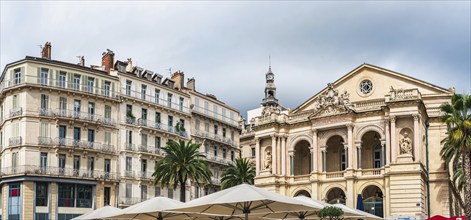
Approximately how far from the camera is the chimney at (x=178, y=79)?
81.2 m

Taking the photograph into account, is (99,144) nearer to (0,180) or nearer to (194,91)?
(0,180)

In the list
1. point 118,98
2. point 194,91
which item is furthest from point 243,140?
point 118,98

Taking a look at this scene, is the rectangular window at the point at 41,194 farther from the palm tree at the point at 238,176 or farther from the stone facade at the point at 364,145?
the stone facade at the point at 364,145

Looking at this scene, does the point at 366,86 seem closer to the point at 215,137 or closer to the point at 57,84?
the point at 215,137

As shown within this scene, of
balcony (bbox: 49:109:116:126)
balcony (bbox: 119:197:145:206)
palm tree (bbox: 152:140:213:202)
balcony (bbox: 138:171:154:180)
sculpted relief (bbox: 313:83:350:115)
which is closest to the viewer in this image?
sculpted relief (bbox: 313:83:350:115)

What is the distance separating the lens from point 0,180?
6525 centimetres

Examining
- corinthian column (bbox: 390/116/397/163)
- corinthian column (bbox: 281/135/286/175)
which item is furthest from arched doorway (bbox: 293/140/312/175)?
corinthian column (bbox: 390/116/397/163)

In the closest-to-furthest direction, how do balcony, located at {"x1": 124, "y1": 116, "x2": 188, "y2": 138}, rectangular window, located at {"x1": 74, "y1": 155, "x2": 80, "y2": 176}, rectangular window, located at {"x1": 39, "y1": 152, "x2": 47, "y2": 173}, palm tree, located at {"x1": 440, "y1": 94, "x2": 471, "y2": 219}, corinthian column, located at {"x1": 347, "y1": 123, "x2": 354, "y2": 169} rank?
palm tree, located at {"x1": 440, "y1": 94, "x2": 471, "y2": 219} < corinthian column, located at {"x1": 347, "y1": 123, "x2": 354, "y2": 169} < rectangular window, located at {"x1": 39, "y1": 152, "x2": 47, "y2": 173} < rectangular window, located at {"x1": 74, "y1": 155, "x2": 80, "y2": 176} < balcony, located at {"x1": 124, "y1": 116, "x2": 188, "y2": 138}

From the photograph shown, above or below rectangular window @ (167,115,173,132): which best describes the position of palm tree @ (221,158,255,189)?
below

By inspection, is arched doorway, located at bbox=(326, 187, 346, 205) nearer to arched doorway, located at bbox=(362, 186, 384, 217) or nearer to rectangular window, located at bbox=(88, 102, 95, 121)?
arched doorway, located at bbox=(362, 186, 384, 217)

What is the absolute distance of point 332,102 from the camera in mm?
58938

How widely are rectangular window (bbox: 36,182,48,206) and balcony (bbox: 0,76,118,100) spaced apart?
31.5 ft

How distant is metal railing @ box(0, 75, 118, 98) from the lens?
212ft

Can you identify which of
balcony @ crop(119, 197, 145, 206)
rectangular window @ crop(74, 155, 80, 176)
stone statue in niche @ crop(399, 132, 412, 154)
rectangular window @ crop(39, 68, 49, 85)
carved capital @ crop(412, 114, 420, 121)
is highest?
rectangular window @ crop(39, 68, 49, 85)
